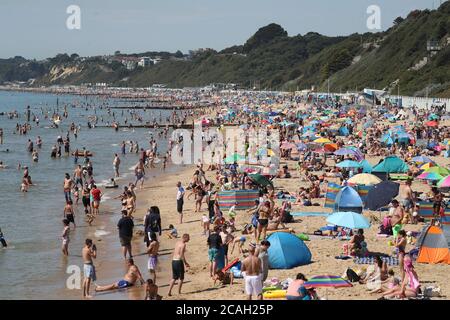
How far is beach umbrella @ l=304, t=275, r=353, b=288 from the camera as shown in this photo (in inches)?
439

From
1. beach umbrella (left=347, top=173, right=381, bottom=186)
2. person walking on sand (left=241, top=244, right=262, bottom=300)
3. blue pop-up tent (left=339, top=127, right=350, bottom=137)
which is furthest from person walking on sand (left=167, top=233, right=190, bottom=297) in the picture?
blue pop-up tent (left=339, top=127, right=350, bottom=137)

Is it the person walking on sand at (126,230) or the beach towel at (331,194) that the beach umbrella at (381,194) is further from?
the person walking on sand at (126,230)

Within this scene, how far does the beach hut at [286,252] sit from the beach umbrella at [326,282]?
1.48 m

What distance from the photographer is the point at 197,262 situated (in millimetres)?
14445

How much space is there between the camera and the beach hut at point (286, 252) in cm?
1281

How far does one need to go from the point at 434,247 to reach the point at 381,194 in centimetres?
483

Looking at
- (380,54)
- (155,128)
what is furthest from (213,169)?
(380,54)

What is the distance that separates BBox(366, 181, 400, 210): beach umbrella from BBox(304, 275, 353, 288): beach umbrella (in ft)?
22.1

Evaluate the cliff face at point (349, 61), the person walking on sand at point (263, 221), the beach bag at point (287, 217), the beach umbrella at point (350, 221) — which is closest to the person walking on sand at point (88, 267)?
the person walking on sand at point (263, 221)

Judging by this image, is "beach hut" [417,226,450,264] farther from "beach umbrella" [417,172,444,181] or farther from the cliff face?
the cliff face

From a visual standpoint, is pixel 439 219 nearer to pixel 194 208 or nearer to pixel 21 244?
pixel 194 208

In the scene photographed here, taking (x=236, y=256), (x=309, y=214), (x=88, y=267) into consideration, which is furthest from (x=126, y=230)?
(x=309, y=214)
